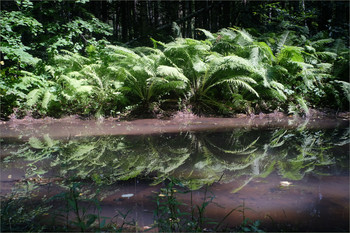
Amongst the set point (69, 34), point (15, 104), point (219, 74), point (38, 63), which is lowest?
point (15, 104)

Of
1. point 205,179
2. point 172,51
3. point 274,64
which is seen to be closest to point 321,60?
point 274,64

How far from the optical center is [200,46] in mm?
7406

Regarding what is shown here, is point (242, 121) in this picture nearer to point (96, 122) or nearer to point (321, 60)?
point (96, 122)

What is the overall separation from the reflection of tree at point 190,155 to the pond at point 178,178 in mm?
13

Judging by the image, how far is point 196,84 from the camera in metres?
7.63

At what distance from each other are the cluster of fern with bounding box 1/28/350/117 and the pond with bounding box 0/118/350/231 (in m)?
1.49

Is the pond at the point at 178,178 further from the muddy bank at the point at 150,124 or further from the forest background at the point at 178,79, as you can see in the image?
the forest background at the point at 178,79

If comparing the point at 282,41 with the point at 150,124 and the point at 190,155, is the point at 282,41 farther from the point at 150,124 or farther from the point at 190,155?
the point at 190,155

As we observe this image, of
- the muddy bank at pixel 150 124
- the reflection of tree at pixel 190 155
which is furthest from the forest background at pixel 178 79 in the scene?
the reflection of tree at pixel 190 155

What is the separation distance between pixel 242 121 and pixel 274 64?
2.54m

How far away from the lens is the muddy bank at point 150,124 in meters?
5.97

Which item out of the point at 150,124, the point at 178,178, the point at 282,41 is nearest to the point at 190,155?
the point at 178,178

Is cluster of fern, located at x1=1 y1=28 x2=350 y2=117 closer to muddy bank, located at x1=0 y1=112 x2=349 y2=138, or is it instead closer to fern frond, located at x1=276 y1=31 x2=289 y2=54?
muddy bank, located at x1=0 y1=112 x2=349 y2=138

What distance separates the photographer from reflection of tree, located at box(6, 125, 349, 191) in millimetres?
3230
